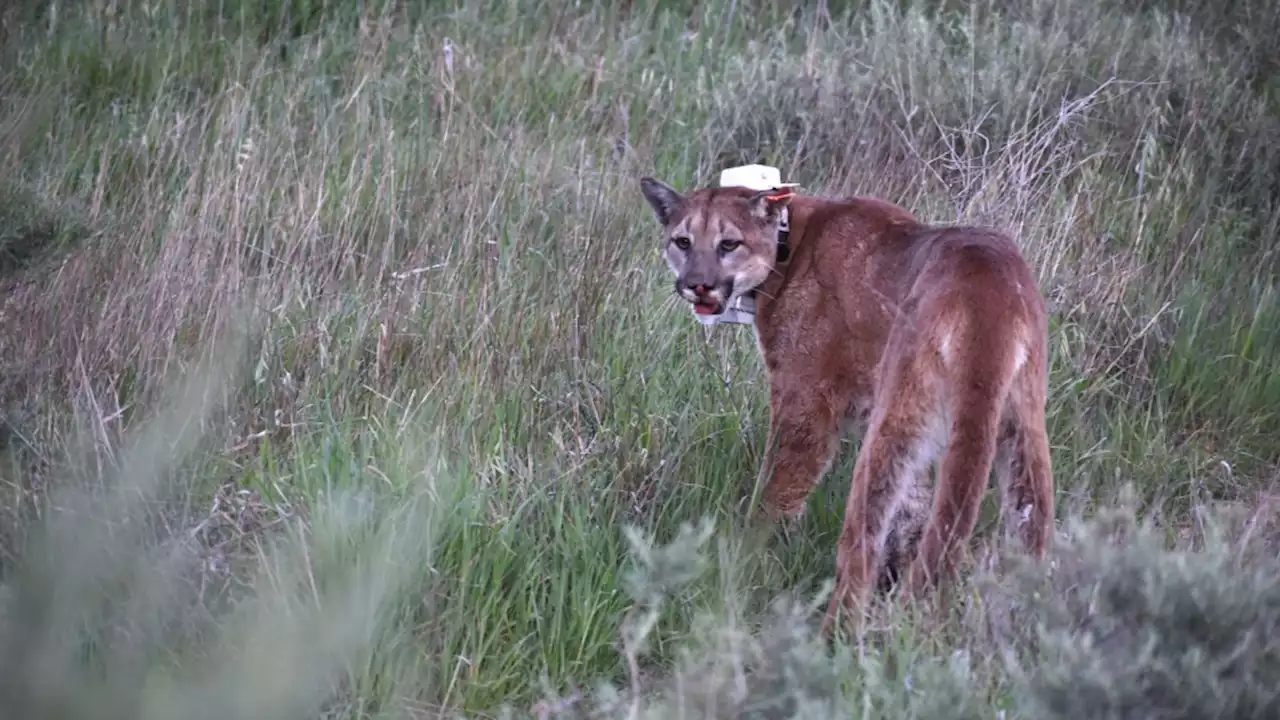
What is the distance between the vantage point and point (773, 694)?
111 inches

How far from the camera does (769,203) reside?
15.0ft

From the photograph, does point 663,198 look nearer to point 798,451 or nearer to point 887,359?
point 798,451

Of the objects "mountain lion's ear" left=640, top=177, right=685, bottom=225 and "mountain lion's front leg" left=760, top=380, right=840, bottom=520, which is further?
"mountain lion's ear" left=640, top=177, right=685, bottom=225

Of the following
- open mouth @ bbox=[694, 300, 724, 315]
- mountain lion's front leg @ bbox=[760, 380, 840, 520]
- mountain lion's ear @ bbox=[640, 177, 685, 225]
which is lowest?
mountain lion's front leg @ bbox=[760, 380, 840, 520]

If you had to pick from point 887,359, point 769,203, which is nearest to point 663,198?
point 769,203

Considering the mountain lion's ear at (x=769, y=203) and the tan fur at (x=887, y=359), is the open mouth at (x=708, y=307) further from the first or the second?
the mountain lion's ear at (x=769, y=203)

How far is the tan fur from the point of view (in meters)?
3.29

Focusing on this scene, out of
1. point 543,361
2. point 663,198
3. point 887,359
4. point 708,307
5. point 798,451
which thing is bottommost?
point 798,451

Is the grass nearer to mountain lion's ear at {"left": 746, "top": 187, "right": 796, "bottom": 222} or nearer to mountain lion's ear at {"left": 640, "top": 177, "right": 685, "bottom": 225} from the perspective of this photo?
mountain lion's ear at {"left": 640, "top": 177, "right": 685, "bottom": 225}

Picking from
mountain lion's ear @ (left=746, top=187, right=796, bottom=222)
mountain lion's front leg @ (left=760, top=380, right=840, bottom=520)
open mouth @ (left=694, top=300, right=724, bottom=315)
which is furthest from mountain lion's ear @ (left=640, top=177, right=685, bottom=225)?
mountain lion's front leg @ (left=760, top=380, right=840, bottom=520)

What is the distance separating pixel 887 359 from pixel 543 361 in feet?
4.72

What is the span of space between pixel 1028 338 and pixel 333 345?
2.36 metres

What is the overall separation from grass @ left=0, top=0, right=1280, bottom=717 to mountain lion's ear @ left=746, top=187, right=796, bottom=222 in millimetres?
604

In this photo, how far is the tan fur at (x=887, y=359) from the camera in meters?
3.29
